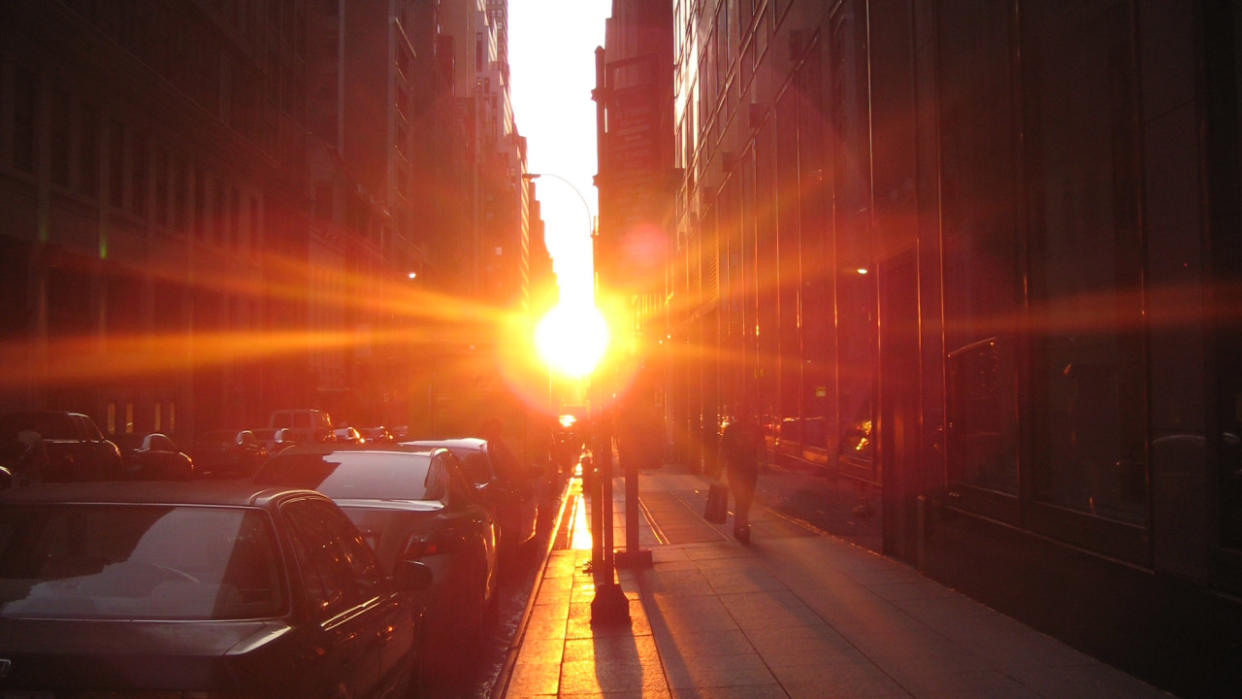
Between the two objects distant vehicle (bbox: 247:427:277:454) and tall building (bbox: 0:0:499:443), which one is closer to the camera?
tall building (bbox: 0:0:499:443)

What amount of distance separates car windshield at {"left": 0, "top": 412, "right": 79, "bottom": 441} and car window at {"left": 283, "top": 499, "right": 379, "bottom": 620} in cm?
1592

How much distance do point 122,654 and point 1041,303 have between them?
797 centimetres

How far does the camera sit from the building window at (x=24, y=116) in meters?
A: 27.7

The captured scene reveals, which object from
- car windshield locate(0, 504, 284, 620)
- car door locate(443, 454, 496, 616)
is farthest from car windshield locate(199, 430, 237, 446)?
car windshield locate(0, 504, 284, 620)

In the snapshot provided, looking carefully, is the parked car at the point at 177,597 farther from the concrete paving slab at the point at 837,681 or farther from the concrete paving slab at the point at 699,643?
the concrete paving slab at the point at 699,643

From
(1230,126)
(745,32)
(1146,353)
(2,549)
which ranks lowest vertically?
(2,549)

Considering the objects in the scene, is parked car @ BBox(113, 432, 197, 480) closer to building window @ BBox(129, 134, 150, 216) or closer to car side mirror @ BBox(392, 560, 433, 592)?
building window @ BBox(129, 134, 150, 216)

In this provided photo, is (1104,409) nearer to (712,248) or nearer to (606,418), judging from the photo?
(606,418)

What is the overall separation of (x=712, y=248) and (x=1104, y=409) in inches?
1130

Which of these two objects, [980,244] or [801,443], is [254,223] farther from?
[980,244]

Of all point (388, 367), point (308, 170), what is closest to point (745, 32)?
point (308, 170)

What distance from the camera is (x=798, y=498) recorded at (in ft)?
66.6

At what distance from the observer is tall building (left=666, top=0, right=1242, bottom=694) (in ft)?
22.9

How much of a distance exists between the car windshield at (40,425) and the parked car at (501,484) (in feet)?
30.0
